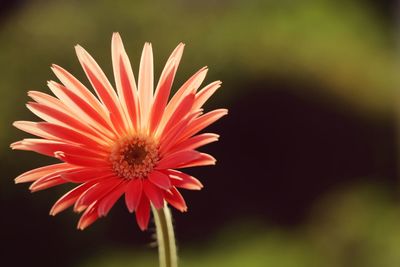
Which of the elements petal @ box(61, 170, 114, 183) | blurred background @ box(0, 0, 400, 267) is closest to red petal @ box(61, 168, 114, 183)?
petal @ box(61, 170, 114, 183)

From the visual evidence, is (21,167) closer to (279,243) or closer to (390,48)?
(279,243)

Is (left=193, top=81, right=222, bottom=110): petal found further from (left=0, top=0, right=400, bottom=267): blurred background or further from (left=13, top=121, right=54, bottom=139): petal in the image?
(left=0, top=0, right=400, bottom=267): blurred background

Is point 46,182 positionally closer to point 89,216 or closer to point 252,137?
point 89,216

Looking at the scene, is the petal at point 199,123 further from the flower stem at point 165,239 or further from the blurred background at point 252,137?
the blurred background at point 252,137

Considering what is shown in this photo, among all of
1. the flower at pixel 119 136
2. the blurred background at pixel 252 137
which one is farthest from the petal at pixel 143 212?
the blurred background at pixel 252 137

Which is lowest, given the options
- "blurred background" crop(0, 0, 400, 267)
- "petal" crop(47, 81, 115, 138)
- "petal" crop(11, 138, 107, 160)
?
"petal" crop(11, 138, 107, 160)
